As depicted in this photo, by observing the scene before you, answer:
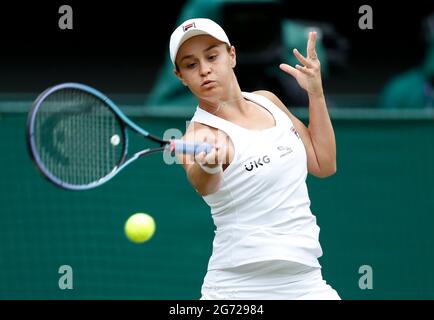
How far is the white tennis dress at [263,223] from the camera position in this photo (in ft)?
13.1

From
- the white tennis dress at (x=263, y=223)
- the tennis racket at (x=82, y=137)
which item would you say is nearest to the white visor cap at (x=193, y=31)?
the white tennis dress at (x=263, y=223)

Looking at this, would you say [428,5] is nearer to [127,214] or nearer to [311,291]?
[127,214]

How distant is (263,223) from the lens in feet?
13.2

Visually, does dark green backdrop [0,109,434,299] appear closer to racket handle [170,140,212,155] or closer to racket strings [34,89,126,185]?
racket strings [34,89,126,185]

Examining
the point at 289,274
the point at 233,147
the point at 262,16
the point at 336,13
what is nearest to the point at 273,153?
the point at 233,147

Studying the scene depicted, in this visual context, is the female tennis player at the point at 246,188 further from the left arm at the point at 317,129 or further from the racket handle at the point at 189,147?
the left arm at the point at 317,129

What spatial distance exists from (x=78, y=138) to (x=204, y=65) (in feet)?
2.50

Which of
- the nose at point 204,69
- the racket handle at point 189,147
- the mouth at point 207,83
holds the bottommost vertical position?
the racket handle at point 189,147

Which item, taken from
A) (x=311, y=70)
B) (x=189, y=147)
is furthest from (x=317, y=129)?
(x=189, y=147)

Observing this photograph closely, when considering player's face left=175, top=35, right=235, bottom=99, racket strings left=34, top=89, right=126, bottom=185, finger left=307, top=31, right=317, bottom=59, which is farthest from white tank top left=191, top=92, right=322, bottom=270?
racket strings left=34, top=89, right=126, bottom=185

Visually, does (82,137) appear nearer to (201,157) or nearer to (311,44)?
(201,157)

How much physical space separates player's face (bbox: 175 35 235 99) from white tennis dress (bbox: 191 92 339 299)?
0.39ft

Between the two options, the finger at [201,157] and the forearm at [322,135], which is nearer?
the finger at [201,157]

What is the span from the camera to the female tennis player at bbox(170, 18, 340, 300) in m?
4.00
